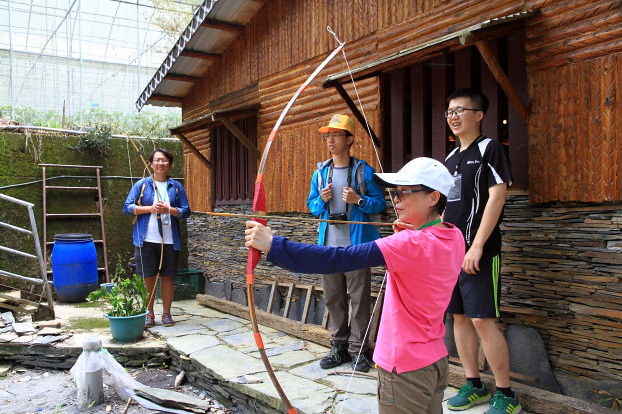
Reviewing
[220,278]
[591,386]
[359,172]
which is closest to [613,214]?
[591,386]

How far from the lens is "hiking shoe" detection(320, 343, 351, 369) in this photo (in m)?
3.96

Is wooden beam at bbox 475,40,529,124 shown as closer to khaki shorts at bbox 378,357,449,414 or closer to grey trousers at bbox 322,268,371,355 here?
grey trousers at bbox 322,268,371,355

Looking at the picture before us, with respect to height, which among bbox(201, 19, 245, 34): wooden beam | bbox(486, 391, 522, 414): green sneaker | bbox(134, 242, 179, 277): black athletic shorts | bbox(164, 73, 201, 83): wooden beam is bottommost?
bbox(486, 391, 522, 414): green sneaker

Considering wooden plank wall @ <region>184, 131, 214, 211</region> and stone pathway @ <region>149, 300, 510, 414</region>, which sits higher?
wooden plank wall @ <region>184, 131, 214, 211</region>

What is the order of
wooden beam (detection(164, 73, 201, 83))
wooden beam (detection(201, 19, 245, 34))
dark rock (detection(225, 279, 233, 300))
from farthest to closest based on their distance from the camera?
wooden beam (detection(164, 73, 201, 83))
dark rock (detection(225, 279, 233, 300))
wooden beam (detection(201, 19, 245, 34))

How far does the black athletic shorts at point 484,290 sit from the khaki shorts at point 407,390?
41.6 inches

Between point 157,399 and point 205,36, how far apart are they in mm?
5019

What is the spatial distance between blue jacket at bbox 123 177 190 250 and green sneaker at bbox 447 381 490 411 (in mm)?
3515

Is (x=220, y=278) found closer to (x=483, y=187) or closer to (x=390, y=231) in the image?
(x=390, y=231)

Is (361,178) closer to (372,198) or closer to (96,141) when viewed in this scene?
(372,198)

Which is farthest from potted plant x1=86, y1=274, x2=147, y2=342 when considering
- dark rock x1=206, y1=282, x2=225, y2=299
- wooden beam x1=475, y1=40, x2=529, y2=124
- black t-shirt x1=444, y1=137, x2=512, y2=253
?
wooden beam x1=475, y1=40, x2=529, y2=124

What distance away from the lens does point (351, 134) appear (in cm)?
390

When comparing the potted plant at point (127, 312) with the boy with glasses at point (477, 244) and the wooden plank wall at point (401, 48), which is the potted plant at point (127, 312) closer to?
the wooden plank wall at point (401, 48)

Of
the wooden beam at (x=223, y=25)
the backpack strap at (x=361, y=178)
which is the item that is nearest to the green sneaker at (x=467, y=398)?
the backpack strap at (x=361, y=178)
